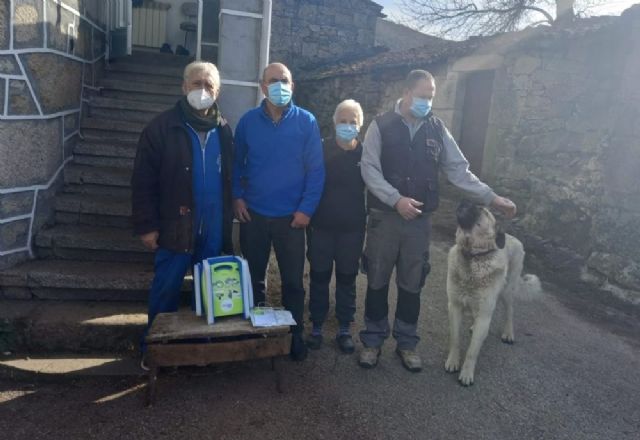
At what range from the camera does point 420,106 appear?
3.37 metres

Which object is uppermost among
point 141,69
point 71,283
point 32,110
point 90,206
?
point 141,69

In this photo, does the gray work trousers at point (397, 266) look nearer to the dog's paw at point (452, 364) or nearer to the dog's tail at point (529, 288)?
Answer: the dog's paw at point (452, 364)

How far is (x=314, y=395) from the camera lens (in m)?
3.21

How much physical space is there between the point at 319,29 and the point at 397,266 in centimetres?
1142

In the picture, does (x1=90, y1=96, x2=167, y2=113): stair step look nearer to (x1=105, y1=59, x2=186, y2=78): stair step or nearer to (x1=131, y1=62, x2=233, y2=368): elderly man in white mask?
(x1=105, y1=59, x2=186, y2=78): stair step

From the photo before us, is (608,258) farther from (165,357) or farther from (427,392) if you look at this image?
(165,357)

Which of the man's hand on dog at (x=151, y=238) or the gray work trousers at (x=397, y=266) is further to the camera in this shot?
the gray work trousers at (x=397, y=266)

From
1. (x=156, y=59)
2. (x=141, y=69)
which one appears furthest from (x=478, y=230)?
(x=156, y=59)

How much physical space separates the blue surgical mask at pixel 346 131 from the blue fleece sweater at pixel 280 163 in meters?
0.18

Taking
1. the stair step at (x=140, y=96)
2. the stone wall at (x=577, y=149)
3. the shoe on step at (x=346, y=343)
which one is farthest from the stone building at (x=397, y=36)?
the shoe on step at (x=346, y=343)

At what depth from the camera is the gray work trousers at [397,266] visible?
3.50 meters

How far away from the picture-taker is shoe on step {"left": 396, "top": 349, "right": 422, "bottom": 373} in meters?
3.56

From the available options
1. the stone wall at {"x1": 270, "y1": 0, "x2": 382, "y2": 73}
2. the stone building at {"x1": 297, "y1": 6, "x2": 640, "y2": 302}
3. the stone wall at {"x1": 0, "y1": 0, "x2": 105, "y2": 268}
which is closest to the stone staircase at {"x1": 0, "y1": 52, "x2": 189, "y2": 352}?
the stone wall at {"x1": 0, "y1": 0, "x2": 105, "y2": 268}

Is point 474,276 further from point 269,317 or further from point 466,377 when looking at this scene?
point 269,317
